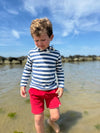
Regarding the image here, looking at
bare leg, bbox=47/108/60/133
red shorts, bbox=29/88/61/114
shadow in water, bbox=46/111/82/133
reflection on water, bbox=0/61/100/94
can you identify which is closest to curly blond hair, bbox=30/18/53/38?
red shorts, bbox=29/88/61/114

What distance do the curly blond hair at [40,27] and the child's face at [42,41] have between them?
0.05m

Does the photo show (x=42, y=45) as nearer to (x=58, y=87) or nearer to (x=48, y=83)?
(x=48, y=83)

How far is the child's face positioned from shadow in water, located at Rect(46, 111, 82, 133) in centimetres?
149

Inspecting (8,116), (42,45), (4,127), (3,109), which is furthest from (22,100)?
(42,45)

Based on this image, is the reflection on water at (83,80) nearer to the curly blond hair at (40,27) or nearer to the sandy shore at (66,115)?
the sandy shore at (66,115)

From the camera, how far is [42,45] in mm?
2061

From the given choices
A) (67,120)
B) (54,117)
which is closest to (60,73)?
(54,117)

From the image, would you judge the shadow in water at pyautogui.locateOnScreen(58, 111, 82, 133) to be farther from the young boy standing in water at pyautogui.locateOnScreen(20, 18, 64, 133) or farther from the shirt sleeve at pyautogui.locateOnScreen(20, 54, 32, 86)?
the shirt sleeve at pyautogui.locateOnScreen(20, 54, 32, 86)

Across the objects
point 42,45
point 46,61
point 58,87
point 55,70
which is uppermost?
point 42,45

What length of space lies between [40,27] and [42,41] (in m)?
0.22

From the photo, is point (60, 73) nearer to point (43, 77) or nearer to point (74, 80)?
point (43, 77)

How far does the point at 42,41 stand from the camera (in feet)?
6.64

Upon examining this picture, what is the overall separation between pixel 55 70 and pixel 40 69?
289mm

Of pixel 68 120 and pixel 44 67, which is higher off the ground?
pixel 44 67
